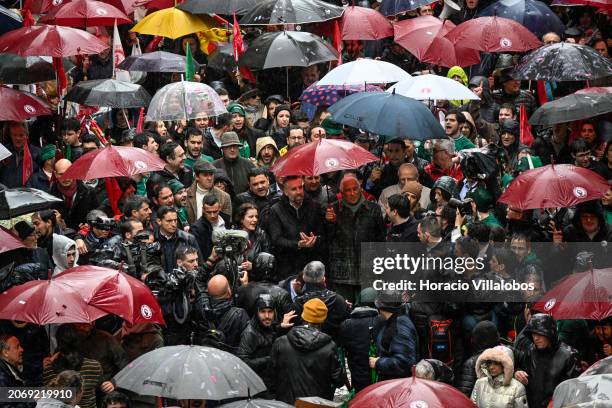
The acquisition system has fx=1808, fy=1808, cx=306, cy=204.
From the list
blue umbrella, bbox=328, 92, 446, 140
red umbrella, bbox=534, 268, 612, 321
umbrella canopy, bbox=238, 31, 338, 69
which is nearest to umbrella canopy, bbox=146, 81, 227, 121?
umbrella canopy, bbox=238, 31, 338, 69

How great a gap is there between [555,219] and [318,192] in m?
2.39

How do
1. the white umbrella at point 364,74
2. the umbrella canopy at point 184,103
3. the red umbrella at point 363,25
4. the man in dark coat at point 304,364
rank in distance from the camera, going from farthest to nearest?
the red umbrella at point 363,25, the umbrella canopy at point 184,103, the white umbrella at point 364,74, the man in dark coat at point 304,364

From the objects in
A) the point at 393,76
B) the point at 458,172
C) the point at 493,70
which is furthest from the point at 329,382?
the point at 493,70

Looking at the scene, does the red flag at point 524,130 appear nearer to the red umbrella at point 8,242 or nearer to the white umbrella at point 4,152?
the white umbrella at point 4,152

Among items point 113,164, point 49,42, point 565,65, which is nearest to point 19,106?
point 49,42

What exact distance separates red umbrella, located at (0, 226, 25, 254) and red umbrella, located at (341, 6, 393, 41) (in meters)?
7.15

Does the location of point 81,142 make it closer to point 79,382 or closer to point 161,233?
point 161,233

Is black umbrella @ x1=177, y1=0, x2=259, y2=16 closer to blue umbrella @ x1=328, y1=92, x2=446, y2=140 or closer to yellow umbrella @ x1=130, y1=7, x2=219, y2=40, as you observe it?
yellow umbrella @ x1=130, y1=7, x2=219, y2=40

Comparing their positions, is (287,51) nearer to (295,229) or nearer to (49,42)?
(49,42)

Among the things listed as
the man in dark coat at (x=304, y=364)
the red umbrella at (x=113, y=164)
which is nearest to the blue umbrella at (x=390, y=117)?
the red umbrella at (x=113, y=164)

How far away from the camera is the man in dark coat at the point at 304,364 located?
15125mm

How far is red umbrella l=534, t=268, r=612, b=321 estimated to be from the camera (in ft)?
50.0

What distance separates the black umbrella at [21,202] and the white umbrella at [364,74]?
426 centimetres

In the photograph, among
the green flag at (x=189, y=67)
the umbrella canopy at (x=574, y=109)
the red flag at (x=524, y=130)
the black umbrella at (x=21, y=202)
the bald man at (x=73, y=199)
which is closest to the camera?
the black umbrella at (x=21, y=202)
